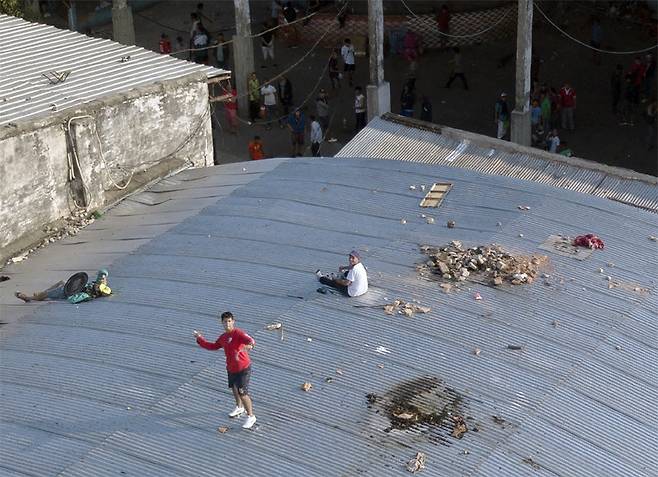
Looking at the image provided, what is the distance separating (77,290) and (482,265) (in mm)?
4873

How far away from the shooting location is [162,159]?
16.6 meters

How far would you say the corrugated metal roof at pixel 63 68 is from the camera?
48.6ft

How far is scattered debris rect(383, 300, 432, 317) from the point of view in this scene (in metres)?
11.2

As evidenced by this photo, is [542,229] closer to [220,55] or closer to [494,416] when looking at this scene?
[494,416]

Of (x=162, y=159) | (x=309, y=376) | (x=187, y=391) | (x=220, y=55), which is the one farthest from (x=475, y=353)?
(x=220, y=55)

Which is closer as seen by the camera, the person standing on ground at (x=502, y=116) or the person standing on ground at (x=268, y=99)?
the person standing on ground at (x=502, y=116)

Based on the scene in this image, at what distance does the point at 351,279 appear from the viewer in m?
11.5

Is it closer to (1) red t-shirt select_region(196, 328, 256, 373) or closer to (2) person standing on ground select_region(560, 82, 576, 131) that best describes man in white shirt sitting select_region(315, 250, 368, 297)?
(1) red t-shirt select_region(196, 328, 256, 373)

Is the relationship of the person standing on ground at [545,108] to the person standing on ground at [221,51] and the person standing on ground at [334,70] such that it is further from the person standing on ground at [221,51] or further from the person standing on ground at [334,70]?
the person standing on ground at [221,51]

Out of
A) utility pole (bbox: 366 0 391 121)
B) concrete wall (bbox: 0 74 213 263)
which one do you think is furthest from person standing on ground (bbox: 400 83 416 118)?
concrete wall (bbox: 0 74 213 263)

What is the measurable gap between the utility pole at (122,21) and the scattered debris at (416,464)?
22129 millimetres

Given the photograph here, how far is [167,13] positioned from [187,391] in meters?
26.1

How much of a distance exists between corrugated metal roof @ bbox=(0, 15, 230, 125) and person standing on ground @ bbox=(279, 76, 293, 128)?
8674mm

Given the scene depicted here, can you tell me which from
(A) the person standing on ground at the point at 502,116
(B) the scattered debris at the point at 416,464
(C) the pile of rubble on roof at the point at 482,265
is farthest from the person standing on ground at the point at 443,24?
(B) the scattered debris at the point at 416,464
